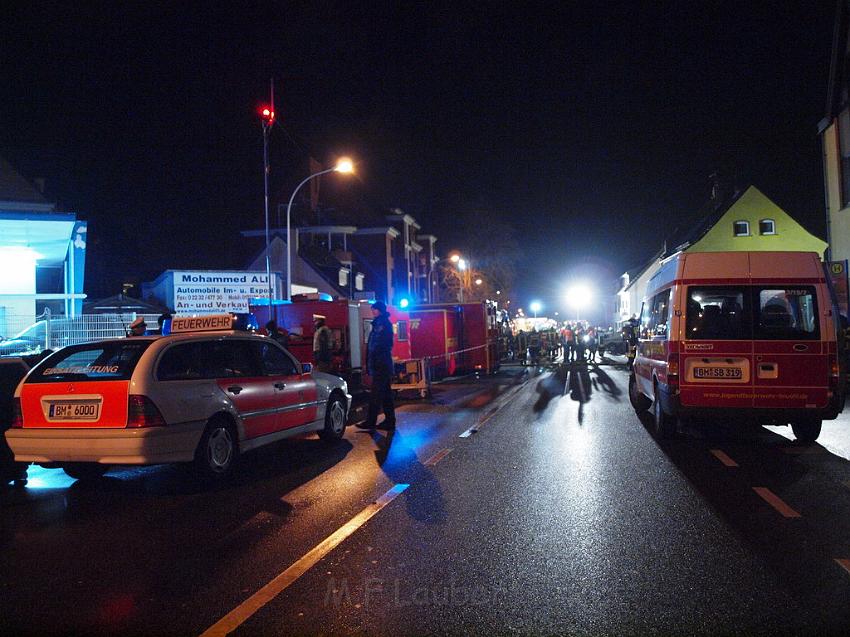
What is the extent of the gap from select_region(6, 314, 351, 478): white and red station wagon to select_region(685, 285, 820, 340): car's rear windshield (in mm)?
5436

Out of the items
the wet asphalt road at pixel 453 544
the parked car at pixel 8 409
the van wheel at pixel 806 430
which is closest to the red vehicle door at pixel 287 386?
the wet asphalt road at pixel 453 544

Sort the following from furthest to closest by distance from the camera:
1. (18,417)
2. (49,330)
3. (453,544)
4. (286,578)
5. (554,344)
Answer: (554,344)
(49,330)
(18,417)
(453,544)
(286,578)

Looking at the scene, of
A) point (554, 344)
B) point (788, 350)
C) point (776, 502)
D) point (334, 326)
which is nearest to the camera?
point (776, 502)

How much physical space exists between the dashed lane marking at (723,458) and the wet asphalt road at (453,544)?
0.02 meters

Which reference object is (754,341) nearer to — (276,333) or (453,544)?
(453,544)

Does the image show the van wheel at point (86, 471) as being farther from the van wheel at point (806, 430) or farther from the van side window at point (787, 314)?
the van wheel at point (806, 430)

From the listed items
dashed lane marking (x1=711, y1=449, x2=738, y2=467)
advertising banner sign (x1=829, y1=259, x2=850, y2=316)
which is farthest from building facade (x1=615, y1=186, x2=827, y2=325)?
dashed lane marking (x1=711, y1=449, x2=738, y2=467)

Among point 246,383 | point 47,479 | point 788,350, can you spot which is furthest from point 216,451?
point 788,350

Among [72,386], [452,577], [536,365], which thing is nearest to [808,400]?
[452,577]

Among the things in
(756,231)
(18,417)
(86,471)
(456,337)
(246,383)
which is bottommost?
(86,471)

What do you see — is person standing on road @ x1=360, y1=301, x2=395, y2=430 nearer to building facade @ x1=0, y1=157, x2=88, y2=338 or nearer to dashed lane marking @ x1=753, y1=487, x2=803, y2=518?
dashed lane marking @ x1=753, y1=487, x2=803, y2=518

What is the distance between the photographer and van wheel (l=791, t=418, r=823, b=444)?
30.2 ft

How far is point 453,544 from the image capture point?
16.8ft

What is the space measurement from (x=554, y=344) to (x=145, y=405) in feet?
103
